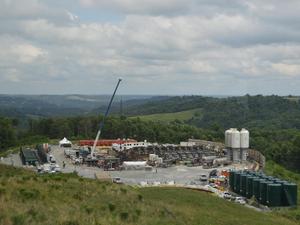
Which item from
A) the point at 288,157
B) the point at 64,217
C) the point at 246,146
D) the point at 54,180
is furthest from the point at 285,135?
the point at 64,217

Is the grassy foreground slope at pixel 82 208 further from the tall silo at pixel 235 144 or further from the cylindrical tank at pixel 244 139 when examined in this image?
the cylindrical tank at pixel 244 139

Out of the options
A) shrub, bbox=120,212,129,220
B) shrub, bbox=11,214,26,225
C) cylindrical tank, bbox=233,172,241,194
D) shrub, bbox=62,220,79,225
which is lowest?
cylindrical tank, bbox=233,172,241,194

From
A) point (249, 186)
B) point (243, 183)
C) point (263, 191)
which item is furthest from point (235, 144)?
point (263, 191)

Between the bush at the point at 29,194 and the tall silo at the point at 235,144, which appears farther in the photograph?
the tall silo at the point at 235,144

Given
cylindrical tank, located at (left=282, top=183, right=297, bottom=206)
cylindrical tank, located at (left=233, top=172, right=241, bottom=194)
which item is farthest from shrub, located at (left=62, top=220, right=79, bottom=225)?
cylindrical tank, located at (left=233, top=172, right=241, bottom=194)

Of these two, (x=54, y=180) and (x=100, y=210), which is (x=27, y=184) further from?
(x=100, y=210)

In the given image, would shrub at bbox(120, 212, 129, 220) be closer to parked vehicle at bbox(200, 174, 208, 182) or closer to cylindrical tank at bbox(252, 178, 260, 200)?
cylindrical tank at bbox(252, 178, 260, 200)

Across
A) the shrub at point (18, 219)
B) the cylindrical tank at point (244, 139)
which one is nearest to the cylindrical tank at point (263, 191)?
the cylindrical tank at point (244, 139)

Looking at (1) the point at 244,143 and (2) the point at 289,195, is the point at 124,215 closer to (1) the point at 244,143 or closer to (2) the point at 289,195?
(2) the point at 289,195
